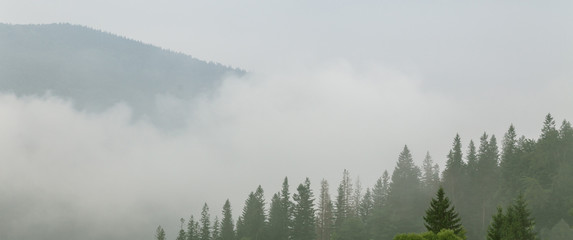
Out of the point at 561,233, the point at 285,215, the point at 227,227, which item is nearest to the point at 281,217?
the point at 285,215

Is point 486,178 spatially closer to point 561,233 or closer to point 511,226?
point 561,233

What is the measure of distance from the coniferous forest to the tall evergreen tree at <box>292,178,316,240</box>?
8.5 inches

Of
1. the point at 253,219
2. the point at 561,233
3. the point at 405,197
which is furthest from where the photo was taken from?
the point at 253,219

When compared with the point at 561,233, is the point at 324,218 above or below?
above

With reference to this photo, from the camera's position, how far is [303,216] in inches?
5615

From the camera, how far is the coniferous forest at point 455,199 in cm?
10438

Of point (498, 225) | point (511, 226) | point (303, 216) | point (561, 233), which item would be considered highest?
point (303, 216)

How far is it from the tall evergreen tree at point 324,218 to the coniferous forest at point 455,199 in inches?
9.2

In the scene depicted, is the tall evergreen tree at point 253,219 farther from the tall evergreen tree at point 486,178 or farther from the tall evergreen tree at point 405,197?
the tall evergreen tree at point 486,178

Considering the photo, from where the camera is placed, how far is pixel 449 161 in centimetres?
13862

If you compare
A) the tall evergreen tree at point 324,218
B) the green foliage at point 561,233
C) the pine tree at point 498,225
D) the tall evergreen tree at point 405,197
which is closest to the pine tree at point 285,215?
the tall evergreen tree at point 324,218

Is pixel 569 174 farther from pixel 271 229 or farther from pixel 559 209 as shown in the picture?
pixel 271 229

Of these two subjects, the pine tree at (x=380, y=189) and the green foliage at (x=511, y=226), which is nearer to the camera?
the green foliage at (x=511, y=226)

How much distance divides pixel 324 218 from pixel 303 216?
11426 mm
